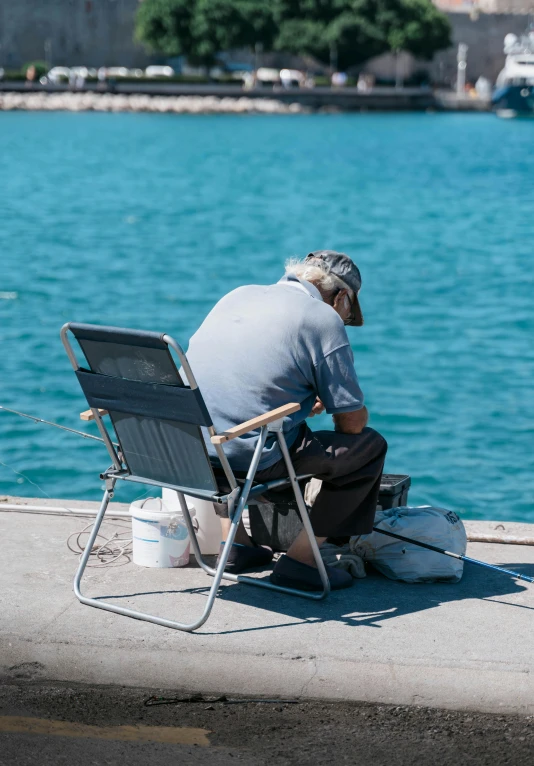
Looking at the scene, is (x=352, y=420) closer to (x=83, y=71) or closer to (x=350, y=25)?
(x=350, y=25)

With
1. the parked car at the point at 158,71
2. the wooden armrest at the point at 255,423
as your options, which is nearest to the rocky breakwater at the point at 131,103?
the parked car at the point at 158,71

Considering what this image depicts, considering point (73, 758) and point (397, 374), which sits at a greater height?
point (73, 758)

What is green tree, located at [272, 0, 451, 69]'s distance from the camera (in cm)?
8975

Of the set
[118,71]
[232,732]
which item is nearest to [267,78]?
[118,71]

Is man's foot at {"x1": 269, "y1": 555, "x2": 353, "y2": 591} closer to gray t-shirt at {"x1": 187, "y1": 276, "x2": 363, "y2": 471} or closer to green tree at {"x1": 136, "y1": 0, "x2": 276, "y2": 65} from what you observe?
gray t-shirt at {"x1": 187, "y1": 276, "x2": 363, "y2": 471}

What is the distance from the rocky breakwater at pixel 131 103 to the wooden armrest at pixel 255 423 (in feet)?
272

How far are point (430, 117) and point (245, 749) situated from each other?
89055mm

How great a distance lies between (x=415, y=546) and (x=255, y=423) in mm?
923

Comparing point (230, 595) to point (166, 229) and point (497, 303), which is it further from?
point (166, 229)

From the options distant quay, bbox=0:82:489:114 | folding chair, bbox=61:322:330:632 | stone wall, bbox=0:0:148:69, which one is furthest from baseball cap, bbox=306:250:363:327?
stone wall, bbox=0:0:148:69

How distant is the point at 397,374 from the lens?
47.6 ft

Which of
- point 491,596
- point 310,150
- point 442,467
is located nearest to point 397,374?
point 442,467

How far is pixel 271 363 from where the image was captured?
389 cm

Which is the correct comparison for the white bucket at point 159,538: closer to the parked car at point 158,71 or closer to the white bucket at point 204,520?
the white bucket at point 204,520
